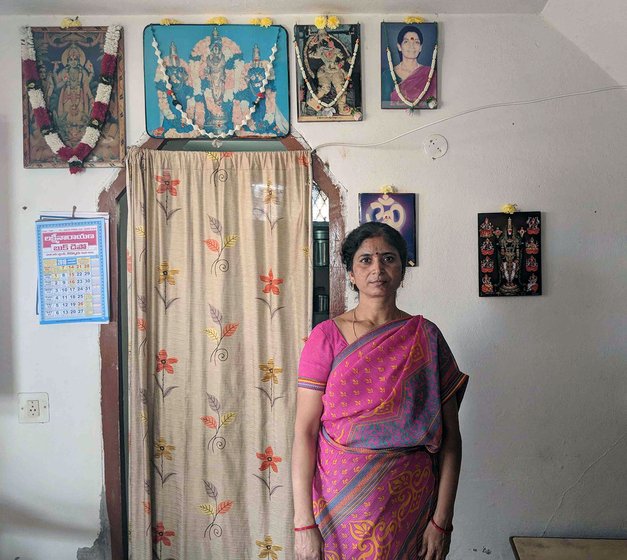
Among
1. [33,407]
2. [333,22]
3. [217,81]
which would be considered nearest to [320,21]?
[333,22]

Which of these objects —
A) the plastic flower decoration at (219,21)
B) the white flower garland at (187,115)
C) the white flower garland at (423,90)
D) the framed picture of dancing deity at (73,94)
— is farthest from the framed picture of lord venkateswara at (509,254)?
the framed picture of dancing deity at (73,94)

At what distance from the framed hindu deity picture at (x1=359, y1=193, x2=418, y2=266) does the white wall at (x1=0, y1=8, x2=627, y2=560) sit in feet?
0.14

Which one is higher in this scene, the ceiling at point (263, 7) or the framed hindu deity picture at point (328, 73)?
the ceiling at point (263, 7)

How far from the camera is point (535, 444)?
1.81 meters

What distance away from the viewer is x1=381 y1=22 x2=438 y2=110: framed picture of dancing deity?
1.78 meters

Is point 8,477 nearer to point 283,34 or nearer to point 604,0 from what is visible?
point 283,34

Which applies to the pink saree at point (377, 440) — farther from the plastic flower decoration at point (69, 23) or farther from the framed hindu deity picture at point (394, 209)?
the plastic flower decoration at point (69, 23)

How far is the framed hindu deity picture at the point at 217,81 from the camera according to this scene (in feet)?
5.82

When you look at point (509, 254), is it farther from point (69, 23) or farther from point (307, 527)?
point (69, 23)

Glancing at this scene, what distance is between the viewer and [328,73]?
1.78 metres

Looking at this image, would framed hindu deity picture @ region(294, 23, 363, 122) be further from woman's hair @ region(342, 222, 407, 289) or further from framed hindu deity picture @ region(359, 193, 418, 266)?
woman's hair @ region(342, 222, 407, 289)

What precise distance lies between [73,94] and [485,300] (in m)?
1.71

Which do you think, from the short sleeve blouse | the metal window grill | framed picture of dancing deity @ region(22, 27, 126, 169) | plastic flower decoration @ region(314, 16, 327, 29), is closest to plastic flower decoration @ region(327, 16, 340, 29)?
plastic flower decoration @ region(314, 16, 327, 29)

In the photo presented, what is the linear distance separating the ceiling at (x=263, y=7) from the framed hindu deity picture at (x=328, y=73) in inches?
2.8
